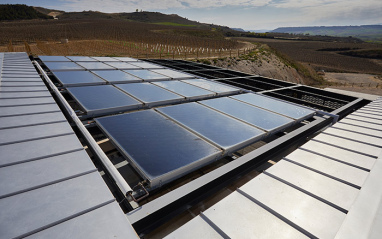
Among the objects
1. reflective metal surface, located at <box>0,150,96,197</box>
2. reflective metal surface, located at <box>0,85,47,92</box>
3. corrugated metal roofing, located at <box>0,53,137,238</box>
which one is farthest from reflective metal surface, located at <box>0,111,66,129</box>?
reflective metal surface, located at <box>0,85,47,92</box>

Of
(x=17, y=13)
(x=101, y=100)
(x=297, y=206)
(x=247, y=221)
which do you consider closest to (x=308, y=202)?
(x=297, y=206)

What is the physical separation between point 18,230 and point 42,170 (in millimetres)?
953

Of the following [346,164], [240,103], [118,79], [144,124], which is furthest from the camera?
[118,79]

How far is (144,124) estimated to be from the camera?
450 cm

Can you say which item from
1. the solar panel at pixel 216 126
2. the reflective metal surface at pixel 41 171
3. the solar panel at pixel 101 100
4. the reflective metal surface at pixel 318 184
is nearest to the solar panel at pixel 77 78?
the solar panel at pixel 101 100

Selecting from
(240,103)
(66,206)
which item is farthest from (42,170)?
(240,103)

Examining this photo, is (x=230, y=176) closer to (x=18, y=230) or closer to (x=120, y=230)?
(x=120, y=230)

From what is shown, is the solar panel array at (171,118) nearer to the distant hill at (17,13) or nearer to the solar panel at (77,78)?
the solar panel at (77,78)

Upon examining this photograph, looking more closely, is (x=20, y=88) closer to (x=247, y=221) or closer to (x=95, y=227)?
(x=95, y=227)

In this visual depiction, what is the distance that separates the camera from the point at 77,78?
7.73 meters

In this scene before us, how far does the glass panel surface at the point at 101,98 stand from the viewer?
17.4ft

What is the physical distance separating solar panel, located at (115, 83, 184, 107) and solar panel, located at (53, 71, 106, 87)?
1064mm

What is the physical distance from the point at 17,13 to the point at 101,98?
196 metres

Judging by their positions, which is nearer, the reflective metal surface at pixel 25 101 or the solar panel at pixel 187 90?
the reflective metal surface at pixel 25 101
